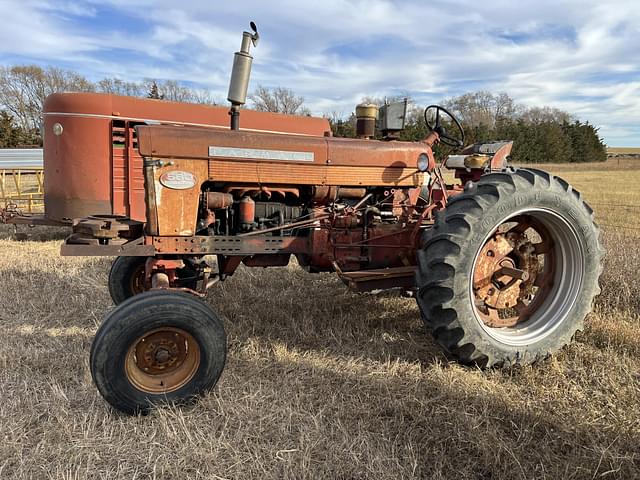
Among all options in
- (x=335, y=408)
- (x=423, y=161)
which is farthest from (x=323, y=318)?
(x=423, y=161)

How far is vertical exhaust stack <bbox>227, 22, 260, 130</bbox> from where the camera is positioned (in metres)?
3.20

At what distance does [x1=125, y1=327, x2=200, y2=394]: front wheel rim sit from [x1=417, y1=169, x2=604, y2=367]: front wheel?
1.43m

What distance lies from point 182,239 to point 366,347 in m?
1.51

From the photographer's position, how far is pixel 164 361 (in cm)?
269

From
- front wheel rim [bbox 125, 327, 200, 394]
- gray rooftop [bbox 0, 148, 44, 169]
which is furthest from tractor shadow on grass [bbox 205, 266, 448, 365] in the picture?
gray rooftop [bbox 0, 148, 44, 169]

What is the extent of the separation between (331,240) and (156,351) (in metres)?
1.44

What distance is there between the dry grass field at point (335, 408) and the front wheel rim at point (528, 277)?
293 millimetres

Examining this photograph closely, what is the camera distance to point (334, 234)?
3.52 m

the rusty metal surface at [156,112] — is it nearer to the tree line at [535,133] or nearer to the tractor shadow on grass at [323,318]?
the tractor shadow on grass at [323,318]

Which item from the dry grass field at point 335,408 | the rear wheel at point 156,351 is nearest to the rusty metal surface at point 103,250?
the rear wheel at point 156,351

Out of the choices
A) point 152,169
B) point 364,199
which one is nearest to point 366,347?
point 364,199

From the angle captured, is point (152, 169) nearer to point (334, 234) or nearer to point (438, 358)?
point (334, 234)

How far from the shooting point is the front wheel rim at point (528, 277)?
3279 millimetres

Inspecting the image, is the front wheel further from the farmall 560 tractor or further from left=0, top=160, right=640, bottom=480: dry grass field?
left=0, top=160, right=640, bottom=480: dry grass field
